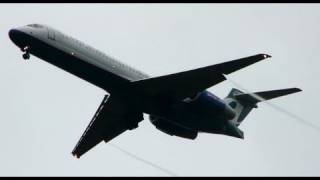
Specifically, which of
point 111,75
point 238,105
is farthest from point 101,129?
point 238,105

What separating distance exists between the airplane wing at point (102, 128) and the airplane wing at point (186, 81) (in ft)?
13.3

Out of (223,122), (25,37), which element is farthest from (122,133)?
(25,37)

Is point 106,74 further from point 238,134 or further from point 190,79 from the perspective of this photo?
point 238,134

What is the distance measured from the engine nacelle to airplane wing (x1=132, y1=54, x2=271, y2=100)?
2.71 meters

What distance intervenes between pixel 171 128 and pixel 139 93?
4107mm

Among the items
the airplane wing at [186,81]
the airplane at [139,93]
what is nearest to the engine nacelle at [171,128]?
the airplane at [139,93]

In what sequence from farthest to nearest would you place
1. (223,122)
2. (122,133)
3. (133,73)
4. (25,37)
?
(122,133), (223,122), (133,73), (25,37)

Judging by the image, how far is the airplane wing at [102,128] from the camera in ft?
147

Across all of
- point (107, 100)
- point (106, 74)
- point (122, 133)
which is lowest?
point (122, 133)

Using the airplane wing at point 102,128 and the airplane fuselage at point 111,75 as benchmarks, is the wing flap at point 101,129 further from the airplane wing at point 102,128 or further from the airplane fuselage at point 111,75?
the airplane fuselage at point 111,75

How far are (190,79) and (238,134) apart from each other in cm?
682

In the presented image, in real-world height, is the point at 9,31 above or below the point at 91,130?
above

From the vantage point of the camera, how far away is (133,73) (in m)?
41.3

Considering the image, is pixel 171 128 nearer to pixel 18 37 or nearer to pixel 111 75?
pixel 111 75
